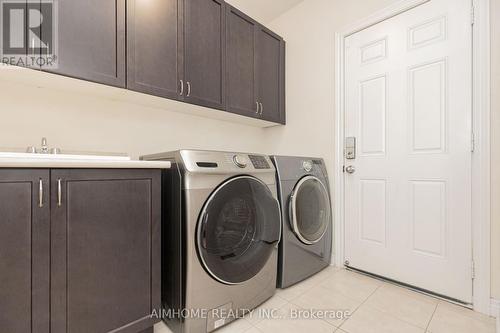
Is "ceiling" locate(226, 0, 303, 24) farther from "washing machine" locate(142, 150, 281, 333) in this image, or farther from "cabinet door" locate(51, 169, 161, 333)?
"cabinet door" locate(51, 169, 161, 333)

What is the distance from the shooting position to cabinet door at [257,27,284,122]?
2.18 metres

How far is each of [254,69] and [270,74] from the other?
235 mm

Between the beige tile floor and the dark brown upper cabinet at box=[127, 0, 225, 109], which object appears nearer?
the beige tile floor

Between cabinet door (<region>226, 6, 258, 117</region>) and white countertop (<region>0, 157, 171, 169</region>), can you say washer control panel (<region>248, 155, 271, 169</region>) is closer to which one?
white countertop (<region>0, 157, 171, 169</region>)

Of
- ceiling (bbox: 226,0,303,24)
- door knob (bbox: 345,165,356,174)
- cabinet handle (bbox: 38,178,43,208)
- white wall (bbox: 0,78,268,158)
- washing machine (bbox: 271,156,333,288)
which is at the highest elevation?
ceiling (bbox: 226,0,303,24)

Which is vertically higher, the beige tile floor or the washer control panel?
the washer control panel

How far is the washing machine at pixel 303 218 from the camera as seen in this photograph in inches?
65.0

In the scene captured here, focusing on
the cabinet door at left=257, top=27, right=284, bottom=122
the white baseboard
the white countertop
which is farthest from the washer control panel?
the white baseboard

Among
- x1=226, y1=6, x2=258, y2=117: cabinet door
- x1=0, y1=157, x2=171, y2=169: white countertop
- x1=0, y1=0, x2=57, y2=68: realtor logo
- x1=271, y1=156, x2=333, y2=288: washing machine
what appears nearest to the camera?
x1=0, y1=157, x2=171, y2=169: white countertop

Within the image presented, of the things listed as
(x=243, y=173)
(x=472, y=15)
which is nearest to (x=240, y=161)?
(x=243, y=173)

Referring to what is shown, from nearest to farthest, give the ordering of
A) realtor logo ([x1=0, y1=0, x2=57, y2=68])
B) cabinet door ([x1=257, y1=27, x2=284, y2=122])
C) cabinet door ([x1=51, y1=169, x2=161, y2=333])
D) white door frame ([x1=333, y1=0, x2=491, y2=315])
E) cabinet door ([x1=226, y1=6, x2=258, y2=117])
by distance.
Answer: cabinet door ([x1=51, y1=169, x2=161, y2=333])
realtor logo ([x1=0, y1=0, x2=57, y2=68])
white door frame ([x1=333, y1=0, x2=491, y2=315])
cabinet door ([x1=226, y1=6, x2=258, y2=117])
cabinet door ([x1=257, y1=27, x2=284, y2=122])

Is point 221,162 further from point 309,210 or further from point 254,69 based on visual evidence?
point 254,69

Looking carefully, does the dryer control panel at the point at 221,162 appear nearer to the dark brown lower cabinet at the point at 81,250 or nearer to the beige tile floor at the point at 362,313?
the dark brown lower cabinet at the point at 81,250

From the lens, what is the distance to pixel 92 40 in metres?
1.25
